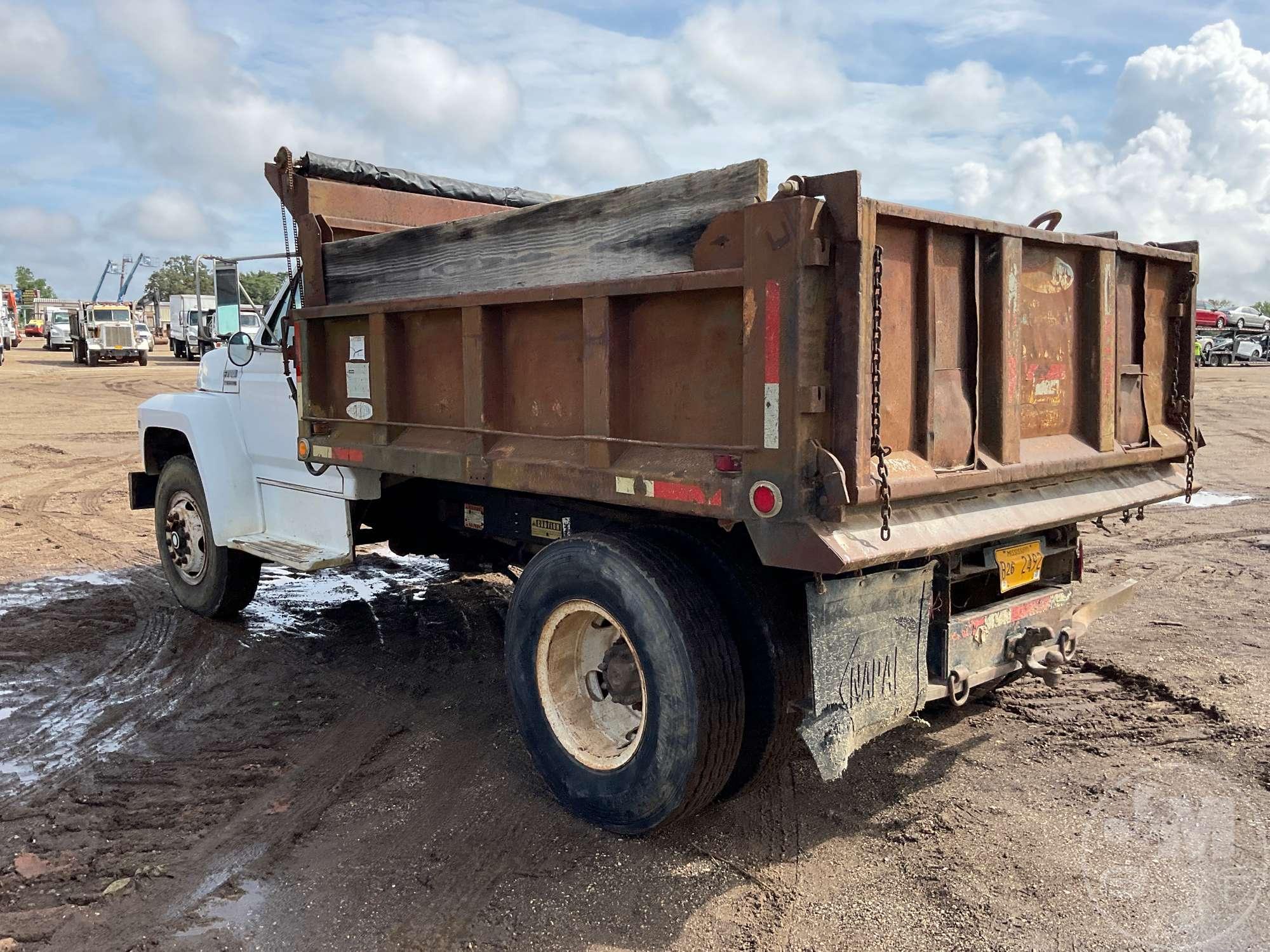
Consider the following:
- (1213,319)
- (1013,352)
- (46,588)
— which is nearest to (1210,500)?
(1013,352)

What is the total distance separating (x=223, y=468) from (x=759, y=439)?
159 inches

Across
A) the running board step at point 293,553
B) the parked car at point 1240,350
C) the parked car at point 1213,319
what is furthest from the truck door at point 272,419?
the parked car at point 1213,319

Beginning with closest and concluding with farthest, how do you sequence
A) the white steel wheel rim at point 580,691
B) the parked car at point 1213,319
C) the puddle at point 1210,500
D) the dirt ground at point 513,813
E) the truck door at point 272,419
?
the dirt ground at point 513,813, the white steel wheel rim at point 580,691, the truck door at point 272,419, the puddle at point 1210,500, the parked car at point 1213,319

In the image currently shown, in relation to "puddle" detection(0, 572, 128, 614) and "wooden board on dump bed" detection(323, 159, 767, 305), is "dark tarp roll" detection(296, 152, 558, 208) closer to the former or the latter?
"wooden board on dump bed" detection(323, 159, 767, 305)

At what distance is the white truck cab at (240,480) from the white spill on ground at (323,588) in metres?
0.31

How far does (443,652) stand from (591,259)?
3.06 metres

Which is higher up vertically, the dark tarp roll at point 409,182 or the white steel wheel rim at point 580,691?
the dark tarp roll at point 409,182

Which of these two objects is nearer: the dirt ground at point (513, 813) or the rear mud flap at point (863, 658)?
the dirt ground at point (513, 813)

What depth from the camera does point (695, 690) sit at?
10.6ft

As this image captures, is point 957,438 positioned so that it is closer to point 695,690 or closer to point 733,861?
point 695,690

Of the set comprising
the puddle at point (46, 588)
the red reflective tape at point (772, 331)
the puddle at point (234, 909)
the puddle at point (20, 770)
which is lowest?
the puddle at point (234, 909)

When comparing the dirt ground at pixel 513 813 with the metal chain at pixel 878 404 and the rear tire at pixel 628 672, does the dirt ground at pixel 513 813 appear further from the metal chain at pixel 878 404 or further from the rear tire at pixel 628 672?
the metal chain at pixel 878 404

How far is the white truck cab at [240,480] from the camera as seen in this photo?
211 inches

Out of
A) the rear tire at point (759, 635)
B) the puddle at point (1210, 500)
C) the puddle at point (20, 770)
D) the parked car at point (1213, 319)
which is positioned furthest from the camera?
the parked car at point (1213, 319)
